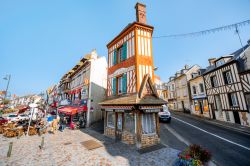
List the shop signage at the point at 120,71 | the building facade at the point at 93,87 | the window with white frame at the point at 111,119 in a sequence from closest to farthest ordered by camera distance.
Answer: the shop signage at the point at 120,71, the window with white frame at the point at 111,119, the building facade at the point at 93,87

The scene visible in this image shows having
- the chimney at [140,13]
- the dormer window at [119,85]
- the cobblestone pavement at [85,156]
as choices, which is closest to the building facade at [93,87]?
the dormer window at [119,85]

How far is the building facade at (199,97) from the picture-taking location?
2072 cm

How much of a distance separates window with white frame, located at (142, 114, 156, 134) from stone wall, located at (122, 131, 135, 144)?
3.24ft

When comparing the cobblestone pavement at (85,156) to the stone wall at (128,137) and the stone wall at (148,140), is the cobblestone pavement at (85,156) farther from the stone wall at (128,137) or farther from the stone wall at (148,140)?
the stone wall at (148,140)

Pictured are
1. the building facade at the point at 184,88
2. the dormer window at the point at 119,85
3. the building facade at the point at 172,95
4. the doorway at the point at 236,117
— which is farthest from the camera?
the building facade at the point at 172,95

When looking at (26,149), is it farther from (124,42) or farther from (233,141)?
(233,141)

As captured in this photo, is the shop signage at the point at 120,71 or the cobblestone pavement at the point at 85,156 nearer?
the cobblestone pavement at the point at 85,156

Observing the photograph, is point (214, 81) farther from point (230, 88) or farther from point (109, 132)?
point (109, 132)

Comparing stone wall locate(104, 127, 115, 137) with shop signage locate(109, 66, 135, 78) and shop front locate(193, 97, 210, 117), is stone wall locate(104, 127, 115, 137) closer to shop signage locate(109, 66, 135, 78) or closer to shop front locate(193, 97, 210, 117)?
shop signage locate(109, 66, 135, 78)

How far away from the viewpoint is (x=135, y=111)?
A: 8492 millimetres

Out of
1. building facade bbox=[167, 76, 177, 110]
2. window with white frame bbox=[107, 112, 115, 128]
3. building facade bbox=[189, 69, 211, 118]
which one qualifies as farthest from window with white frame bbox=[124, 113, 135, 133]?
building facade bbox=[167, 76, 177, 110]

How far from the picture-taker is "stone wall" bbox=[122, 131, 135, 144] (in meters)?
8.69

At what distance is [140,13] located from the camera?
36.4 ft

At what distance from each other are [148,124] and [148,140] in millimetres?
1092
